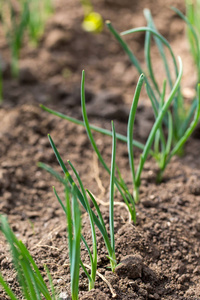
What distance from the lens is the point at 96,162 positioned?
1.71 metres

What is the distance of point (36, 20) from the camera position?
2.31 metres

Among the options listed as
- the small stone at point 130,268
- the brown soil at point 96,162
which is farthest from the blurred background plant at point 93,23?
the small stone at point 130,268

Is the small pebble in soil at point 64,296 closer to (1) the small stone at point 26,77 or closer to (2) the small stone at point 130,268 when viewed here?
(2) the small stone at point 130,268

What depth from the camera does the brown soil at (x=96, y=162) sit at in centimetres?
116

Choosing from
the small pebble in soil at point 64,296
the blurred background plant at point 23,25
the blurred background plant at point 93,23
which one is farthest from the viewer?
the blurred background plant at point 93,23

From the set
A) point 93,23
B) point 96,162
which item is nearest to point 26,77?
point 93,23

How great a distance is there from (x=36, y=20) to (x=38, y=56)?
22 cm

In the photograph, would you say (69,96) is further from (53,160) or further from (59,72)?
(53,160)

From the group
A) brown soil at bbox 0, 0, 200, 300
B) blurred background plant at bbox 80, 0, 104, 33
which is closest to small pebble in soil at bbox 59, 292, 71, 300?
brown soil at bbox 0, 0, 200, 300

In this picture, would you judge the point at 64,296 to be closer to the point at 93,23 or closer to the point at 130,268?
the point at 130,268

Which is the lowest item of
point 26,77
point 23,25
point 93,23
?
point 26,77

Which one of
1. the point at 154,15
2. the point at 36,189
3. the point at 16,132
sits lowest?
the point at 36,189

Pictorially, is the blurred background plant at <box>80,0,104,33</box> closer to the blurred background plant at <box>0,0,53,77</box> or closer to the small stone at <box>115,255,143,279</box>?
the blurred background plant at <box>0,0,53,77</box>

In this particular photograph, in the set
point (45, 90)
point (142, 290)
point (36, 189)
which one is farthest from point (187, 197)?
point (45, 90)
